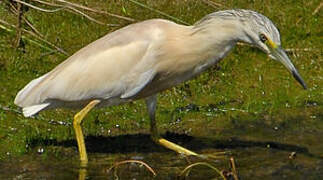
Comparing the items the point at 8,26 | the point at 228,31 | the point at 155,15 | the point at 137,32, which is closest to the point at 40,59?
the point at 8,26

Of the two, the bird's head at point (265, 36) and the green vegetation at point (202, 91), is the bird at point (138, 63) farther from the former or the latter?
the green vegetation at point (202, 91)

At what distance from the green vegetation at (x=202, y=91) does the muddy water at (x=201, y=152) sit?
3 cm

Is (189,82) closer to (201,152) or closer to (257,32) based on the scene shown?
(201,152)

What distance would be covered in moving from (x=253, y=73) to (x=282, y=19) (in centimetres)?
110

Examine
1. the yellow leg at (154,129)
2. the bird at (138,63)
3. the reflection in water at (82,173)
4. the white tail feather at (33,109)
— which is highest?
the bird at (138,63)

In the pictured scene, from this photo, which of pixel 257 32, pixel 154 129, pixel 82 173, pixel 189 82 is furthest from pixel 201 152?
pixel 189 82

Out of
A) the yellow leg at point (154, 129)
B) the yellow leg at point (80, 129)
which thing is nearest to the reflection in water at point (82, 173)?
the yellow leg at point (80, 129)

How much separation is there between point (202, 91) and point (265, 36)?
2.06 m

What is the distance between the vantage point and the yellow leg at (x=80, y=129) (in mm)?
7262

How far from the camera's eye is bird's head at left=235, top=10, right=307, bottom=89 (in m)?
6.86

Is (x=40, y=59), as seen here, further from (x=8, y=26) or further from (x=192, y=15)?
(x=192, y=15)

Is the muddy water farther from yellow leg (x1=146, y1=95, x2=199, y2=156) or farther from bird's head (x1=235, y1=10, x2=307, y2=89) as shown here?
bird's head (x1=235, y1=10, x2=307, y2=89)

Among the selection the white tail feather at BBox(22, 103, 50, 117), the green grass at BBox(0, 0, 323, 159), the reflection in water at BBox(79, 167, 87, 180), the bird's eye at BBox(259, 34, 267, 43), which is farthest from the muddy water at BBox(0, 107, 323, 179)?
the bird's eye at BBox(259, 34, 267, 43)

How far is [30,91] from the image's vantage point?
7496 mm
